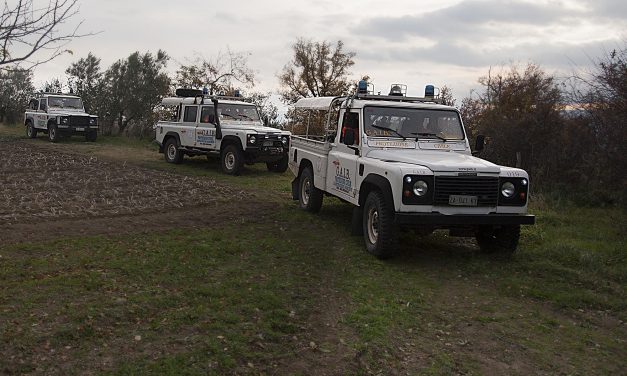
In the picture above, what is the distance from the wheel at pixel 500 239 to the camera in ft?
25.1

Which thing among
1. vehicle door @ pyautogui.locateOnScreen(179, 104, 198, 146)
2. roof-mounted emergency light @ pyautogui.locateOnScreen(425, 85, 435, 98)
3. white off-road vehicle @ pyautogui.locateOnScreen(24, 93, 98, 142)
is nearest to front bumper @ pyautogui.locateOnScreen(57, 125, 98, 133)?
white off-road vehicle @ pyautogui.locateOnScreen(24, 93, 98, 142)

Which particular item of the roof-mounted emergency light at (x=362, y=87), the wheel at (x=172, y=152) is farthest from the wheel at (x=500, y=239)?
the wheel at (x=172, y=152)

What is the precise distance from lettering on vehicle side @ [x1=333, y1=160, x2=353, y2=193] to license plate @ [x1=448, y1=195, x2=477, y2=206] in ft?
5.87

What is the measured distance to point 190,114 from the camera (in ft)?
56.3

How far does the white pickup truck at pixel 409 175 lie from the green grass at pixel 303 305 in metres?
0.43

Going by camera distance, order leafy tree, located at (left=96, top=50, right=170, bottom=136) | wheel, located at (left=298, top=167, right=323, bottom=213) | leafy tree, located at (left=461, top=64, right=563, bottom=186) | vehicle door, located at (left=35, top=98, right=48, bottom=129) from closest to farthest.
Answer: wheel, located at (left=298, top=167, right=323, bottom=213) → leafy tree, located at (left=461, top=64, right=563, bottom=186) → vehicle door, located at (left=35, top=98, right=48, bottom=129) → leafy tree, located at (left=96, top=50, right=170, bottom=136)

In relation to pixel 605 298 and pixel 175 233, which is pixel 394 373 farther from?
pixel 175 233

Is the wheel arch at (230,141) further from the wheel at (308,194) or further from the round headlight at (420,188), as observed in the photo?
the round headlight at (420,188)

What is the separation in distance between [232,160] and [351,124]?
7.49 m

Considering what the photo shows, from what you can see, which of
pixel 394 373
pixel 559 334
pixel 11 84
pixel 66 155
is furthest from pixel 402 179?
pixel 11 84

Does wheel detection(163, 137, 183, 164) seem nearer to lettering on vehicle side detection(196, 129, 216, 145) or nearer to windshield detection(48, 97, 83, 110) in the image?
lettering on vehicle side detection(196, 129, 216, 145)

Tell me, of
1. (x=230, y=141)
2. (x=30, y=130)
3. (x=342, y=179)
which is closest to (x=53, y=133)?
(x=30, y=130)

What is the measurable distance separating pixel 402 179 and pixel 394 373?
9.58 ft

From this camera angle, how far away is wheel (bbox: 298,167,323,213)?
33.8ft
